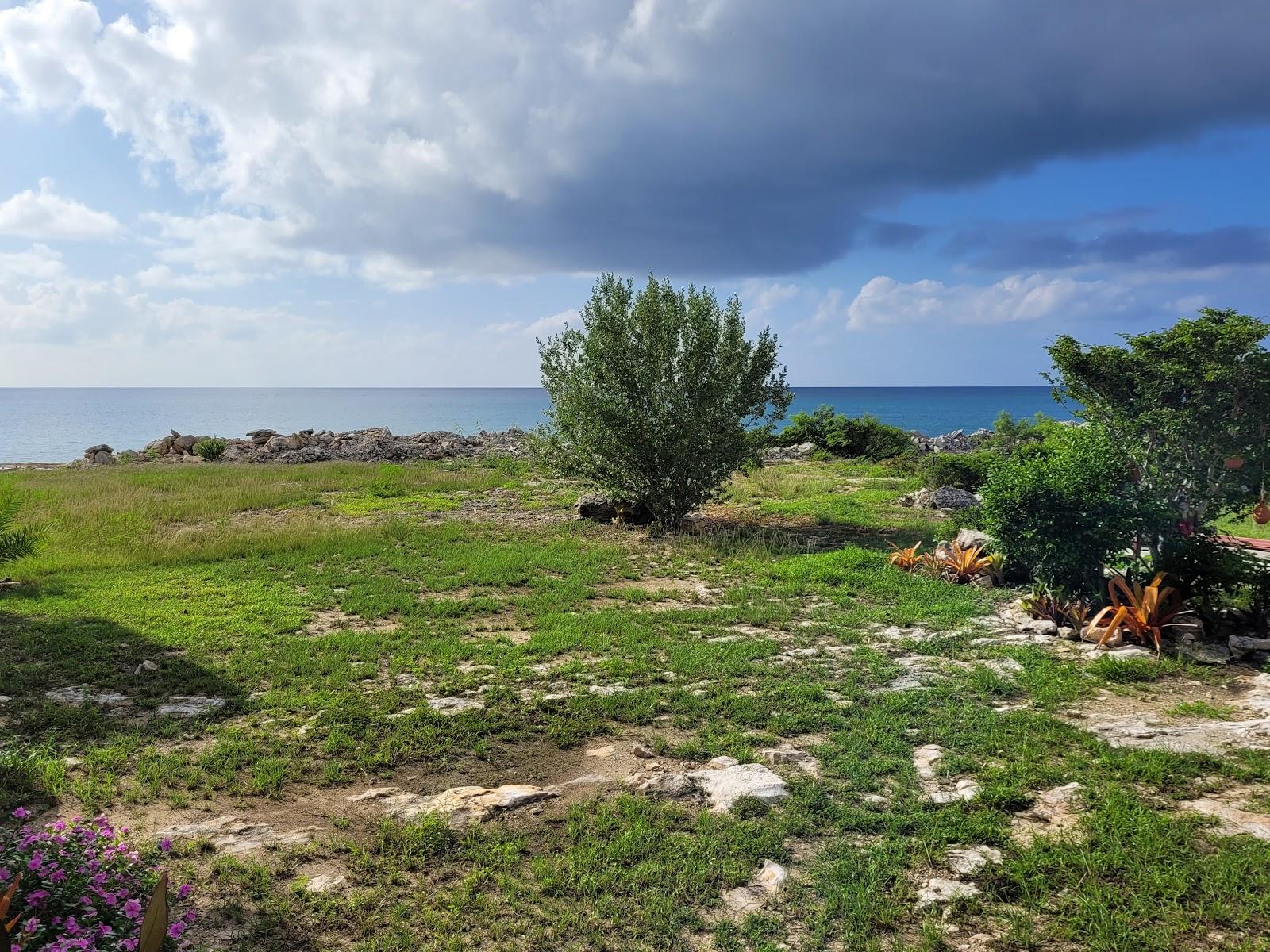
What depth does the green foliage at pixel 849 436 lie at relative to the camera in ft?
104

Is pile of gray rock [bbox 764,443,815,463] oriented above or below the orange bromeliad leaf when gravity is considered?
above

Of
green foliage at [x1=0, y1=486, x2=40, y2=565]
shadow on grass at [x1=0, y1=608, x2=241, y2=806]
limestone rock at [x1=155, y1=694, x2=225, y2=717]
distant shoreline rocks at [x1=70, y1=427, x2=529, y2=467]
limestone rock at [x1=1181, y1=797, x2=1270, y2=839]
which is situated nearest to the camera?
limestone rock at [x1=1181, y1=797, x2=1270, y2=839]

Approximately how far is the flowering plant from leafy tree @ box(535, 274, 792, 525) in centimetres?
1304

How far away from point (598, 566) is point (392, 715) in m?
6.69

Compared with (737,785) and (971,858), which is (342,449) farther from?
(971,858)

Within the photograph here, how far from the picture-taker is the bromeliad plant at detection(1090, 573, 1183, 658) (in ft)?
26.9

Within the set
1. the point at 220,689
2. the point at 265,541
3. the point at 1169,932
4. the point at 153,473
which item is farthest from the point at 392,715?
the point at 153,473

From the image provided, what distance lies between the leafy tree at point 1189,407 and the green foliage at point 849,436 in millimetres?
20775

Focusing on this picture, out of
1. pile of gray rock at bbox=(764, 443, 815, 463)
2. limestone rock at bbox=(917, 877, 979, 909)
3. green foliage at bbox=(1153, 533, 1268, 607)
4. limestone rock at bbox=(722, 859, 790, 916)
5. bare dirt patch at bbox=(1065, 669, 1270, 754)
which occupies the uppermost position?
pile of gray rock at bbox=(764, 443, 815, 463)

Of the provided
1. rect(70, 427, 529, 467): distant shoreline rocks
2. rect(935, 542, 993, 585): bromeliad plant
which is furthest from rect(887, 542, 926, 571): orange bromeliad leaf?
rect(70, 427, 529, 467): distant shoreline rocks

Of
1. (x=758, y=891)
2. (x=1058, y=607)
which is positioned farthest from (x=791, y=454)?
(x=758, y=891)

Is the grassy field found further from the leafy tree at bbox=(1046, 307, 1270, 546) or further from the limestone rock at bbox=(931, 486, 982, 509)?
the limestone rock at bbox=(931, 486, 982, 509)

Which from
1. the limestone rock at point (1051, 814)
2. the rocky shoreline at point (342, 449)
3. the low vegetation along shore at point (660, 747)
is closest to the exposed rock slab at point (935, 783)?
the low vegetation along shore at point (660, 747)

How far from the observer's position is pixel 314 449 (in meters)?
37.8
